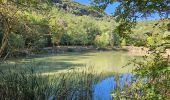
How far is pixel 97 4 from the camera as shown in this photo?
442 centimetres

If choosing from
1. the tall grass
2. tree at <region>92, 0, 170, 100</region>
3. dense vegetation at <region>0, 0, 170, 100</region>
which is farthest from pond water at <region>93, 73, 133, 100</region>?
the tall grass

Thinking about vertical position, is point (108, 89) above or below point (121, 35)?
below

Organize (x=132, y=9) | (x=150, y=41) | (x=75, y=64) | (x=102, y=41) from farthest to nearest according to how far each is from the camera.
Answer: (x=102, y=41), (x=75, y=64), (x=150, y=41), (x=132, y=9)

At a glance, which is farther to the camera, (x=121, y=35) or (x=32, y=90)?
(x=32, y=90)

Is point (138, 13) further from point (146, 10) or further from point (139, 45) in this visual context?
point (139, 45)

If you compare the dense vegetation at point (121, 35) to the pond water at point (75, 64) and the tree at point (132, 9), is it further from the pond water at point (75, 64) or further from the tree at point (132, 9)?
the pond water at point (75, 64)

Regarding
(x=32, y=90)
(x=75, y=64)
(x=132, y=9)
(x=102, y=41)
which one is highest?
(x=132, y=9)

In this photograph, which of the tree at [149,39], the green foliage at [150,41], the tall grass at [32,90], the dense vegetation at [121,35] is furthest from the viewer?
the tall grass at [32,90]

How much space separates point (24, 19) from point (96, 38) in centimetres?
11232

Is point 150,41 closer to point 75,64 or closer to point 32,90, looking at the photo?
point 32,90

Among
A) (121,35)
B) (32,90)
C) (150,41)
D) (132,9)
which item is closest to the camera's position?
(132,9)

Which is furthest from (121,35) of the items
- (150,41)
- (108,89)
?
(108,89)

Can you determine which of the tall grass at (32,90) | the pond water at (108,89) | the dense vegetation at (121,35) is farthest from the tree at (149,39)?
the tall grass at (32,90)

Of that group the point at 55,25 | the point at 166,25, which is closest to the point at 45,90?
the point at 55,25
